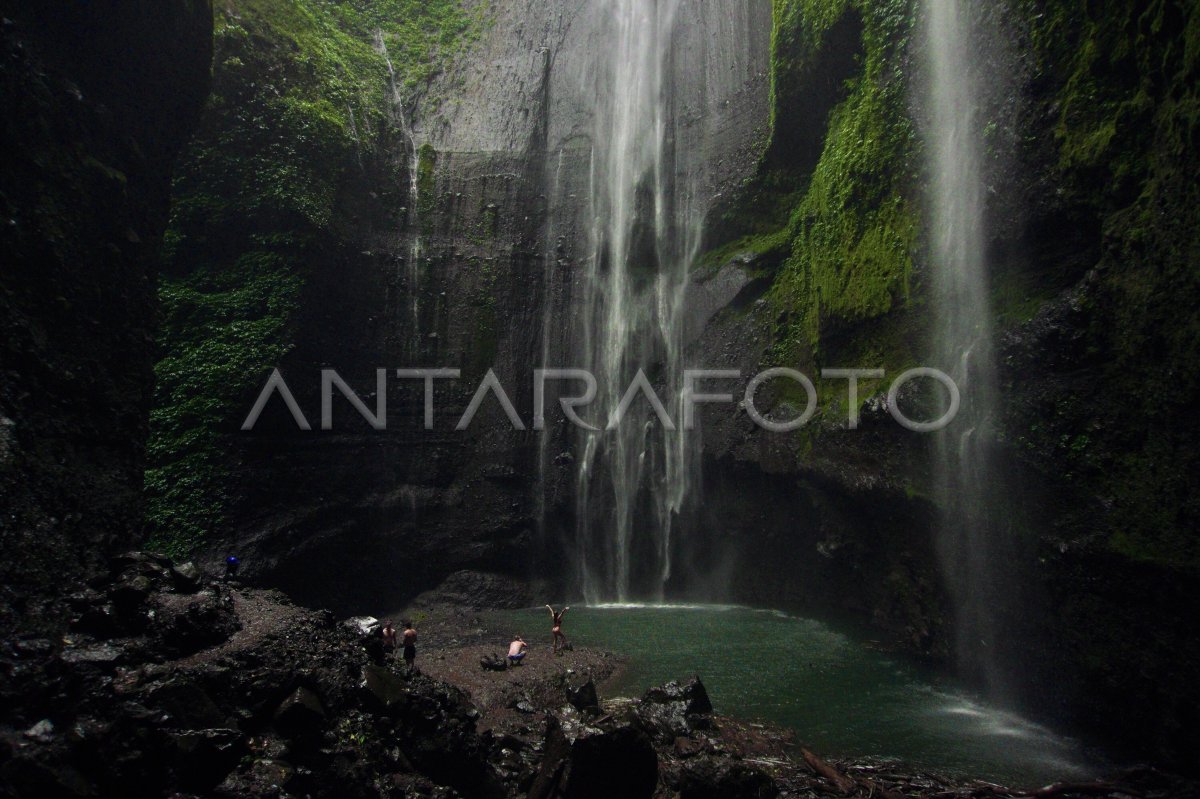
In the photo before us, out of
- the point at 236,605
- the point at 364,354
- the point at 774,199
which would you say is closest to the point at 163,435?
the point at 364,354

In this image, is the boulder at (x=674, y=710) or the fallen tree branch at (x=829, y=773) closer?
the fallen tree branch at (x=829, y=773)

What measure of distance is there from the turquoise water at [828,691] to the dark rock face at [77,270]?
710 centimetres

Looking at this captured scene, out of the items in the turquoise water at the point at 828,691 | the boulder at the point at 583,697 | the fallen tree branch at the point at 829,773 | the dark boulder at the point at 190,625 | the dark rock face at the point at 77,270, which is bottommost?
the turquoise water at the point at 828,691

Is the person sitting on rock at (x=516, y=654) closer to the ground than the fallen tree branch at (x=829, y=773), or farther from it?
closer to the ground

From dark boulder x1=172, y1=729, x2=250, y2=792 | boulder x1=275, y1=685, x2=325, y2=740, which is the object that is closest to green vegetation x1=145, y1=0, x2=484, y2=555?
boulder x1=275, y1=685, x2=325, y2=740

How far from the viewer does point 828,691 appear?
378 inches

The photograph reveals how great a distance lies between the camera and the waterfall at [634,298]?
58.6 ft

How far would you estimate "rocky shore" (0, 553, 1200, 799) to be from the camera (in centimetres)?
393

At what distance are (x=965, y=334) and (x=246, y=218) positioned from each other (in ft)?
52.9

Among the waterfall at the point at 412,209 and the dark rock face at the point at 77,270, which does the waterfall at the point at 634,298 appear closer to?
the waterfall at the point at 412,209

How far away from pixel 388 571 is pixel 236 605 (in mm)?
9334

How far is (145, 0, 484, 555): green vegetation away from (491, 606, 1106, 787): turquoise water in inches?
303

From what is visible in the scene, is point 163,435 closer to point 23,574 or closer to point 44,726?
point 23,574

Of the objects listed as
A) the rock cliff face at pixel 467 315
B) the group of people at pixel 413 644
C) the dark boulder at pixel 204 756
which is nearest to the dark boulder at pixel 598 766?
the dark boulder at pixel 204 756
